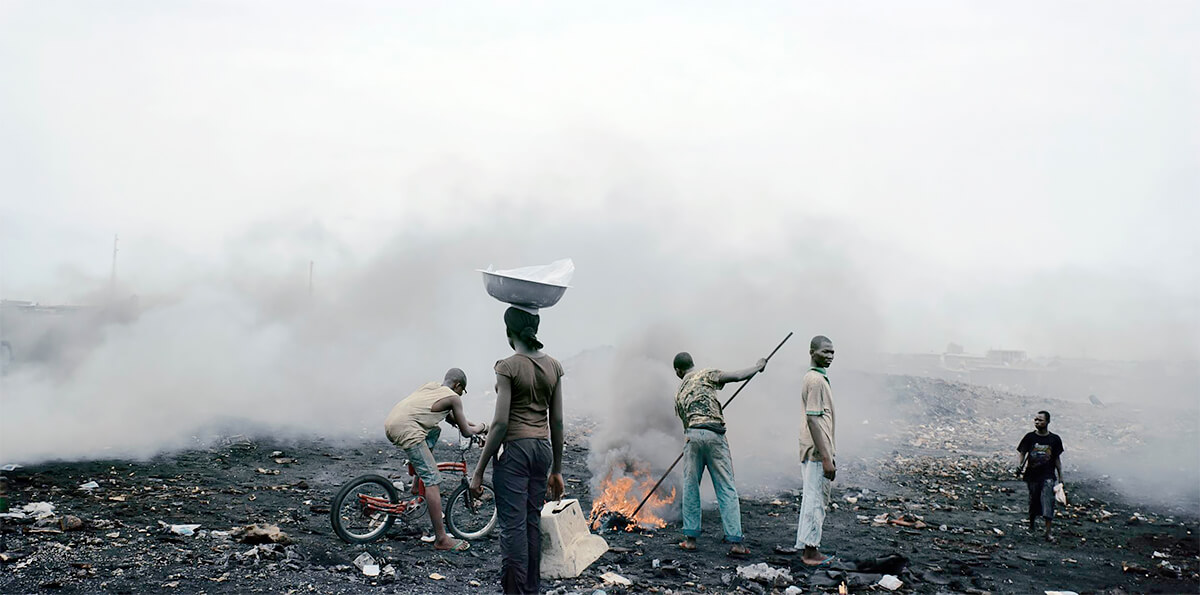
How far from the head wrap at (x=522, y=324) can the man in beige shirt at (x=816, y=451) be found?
2.50 meters

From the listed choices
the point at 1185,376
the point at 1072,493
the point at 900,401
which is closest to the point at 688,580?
the point at 1072,493

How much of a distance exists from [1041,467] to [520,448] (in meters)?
6.09

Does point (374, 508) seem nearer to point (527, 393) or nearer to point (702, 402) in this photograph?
point (527, 393)

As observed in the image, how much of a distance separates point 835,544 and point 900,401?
1626cm

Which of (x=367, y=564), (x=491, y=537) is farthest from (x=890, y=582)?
(x=367, y=564)

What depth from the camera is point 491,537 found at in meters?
6.43

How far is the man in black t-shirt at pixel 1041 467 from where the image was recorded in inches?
282

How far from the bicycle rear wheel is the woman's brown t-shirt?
235 centimetres

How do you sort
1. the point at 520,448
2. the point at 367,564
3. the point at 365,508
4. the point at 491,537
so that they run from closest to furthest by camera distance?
the point at 520,448, the point at 367,564, the point at 365,508, the point at 491,537

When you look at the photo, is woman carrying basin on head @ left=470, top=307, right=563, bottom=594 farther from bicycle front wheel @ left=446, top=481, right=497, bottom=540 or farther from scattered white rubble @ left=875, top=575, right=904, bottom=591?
scattered white rubble @ left=875, top=575, right=904, bottom=591

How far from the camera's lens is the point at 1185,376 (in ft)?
71.5

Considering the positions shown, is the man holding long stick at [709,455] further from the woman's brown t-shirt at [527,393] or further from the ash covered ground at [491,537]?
the woman's brown t-shirt at [527,393]

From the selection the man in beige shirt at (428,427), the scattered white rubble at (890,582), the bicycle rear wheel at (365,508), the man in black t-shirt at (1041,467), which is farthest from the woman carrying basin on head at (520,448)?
the man in black t-shirt at (1041,467)

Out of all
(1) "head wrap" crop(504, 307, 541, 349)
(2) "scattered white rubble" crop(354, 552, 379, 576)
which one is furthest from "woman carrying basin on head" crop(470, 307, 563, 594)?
(2) "scattered white rubble" crop(354, 552, 379, 576)
